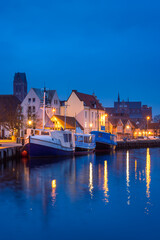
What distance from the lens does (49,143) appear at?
49406 mm

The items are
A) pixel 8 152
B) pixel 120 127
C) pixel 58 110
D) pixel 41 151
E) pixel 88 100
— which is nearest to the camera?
pixel 8 152

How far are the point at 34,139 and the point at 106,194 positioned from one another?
22572mm

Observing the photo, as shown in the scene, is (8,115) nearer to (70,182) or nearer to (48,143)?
(48,143)

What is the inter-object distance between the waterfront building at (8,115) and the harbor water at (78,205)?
34.1m

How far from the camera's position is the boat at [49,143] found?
47.5 m

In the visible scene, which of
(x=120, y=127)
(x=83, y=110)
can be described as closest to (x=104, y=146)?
(x=83, y=110)

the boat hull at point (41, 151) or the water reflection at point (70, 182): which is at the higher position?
the boat hull at point (41, 151)

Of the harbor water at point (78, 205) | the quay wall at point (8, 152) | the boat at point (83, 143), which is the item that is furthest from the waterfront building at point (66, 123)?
the harbor water at point (78, 205)

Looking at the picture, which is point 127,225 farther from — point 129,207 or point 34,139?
point 34,139

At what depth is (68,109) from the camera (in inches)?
3871

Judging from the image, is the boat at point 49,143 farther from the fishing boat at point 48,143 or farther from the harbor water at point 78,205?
the harbor water at point 78,205

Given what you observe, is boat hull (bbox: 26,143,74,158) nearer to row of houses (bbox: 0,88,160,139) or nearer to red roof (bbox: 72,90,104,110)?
row of houses (bbox: 0,88,160,139)

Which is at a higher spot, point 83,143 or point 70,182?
point 83,143

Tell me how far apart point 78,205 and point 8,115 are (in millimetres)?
58210
